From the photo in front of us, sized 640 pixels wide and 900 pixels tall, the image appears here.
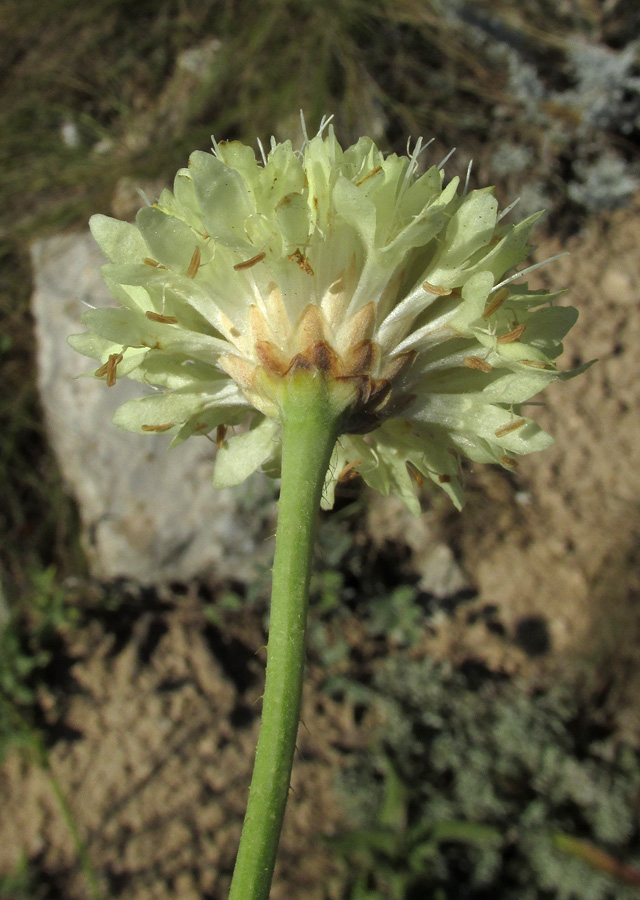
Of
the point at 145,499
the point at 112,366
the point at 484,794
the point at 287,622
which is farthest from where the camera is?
the point at 145,499

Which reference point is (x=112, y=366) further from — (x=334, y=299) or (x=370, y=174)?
(x=370, y=174)

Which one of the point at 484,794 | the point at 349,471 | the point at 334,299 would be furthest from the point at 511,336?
the point at 484,794

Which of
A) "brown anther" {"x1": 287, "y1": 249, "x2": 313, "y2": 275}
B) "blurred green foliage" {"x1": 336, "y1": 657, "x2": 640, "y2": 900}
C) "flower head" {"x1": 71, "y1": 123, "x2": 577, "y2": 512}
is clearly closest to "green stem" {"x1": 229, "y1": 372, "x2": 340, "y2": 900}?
"flower head" {"x1": 71, "y1": 123, "x2": 577, "y2": 512}

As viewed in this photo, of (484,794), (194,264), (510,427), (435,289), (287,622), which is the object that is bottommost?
(484,794)

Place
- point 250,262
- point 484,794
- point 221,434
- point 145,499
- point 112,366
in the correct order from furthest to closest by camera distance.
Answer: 1. point 145,499
2. point 484,794
3. point 221,434
4. point 112,366
5. point 250,262

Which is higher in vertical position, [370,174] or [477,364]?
[370,174]

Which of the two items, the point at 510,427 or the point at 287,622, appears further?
the point at 510,427
